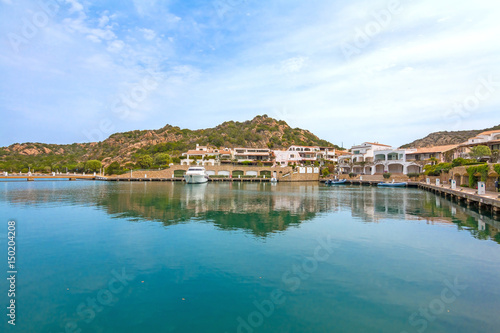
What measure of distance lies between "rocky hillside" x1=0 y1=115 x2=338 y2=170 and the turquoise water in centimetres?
9062

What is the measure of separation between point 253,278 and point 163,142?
4557 inches

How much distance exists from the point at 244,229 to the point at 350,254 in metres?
6.18

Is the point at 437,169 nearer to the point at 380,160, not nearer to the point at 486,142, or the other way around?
the point at 486,142

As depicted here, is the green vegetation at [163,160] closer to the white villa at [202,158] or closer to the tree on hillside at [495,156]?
the white villa at [202,158]

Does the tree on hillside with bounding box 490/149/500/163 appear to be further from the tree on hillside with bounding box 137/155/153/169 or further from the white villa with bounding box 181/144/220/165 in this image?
the tree on hillside with bounding box 137/155/153/169

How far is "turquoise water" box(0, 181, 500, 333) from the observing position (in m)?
6.74

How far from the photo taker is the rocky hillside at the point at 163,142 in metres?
110

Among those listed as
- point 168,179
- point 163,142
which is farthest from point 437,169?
point 163,142

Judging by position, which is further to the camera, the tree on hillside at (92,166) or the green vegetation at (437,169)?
the tree on hillside at (92,166)

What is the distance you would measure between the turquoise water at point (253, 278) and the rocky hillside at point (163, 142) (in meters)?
90.6

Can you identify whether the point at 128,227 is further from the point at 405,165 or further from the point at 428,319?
the point at 405,165

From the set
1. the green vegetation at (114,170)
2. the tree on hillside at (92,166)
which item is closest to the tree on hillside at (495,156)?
the green vegetation at (114,170)

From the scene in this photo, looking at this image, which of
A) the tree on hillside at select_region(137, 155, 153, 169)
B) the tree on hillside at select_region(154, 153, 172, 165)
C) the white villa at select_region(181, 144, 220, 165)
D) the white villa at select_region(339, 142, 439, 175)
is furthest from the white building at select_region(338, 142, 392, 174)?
the tree on hillside at select_region(137, 155, 153, 169)

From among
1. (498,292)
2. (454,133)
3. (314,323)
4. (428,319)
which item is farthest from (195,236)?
(454,133)
